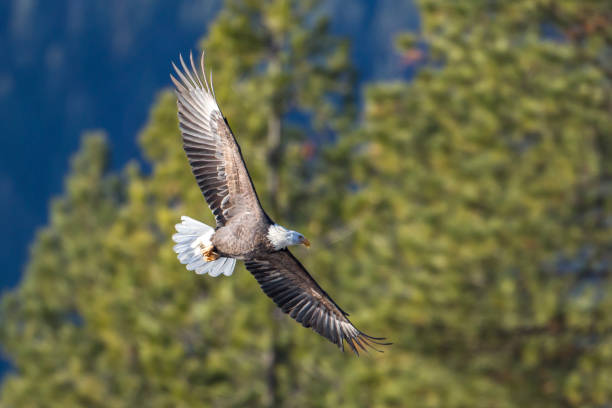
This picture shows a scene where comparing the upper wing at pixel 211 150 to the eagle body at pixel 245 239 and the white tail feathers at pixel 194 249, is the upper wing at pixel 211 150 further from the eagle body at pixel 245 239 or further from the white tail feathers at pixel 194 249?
the white tail feathers at pixel 194 249

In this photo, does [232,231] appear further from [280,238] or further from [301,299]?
[301,299]

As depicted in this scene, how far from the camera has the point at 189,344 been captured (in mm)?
15703

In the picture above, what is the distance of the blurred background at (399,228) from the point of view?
44.0ft

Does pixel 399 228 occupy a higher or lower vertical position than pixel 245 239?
higher

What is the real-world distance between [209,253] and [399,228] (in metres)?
8.40

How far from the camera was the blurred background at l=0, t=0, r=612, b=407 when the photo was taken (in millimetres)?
13406

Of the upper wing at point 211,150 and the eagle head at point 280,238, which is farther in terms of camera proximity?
the upper wing at point 211,150

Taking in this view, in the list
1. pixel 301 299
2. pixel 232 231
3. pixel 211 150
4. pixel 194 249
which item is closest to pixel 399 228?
pixel 301 299

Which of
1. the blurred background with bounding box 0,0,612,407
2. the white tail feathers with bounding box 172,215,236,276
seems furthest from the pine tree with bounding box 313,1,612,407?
the white tail feathers with bounding box 172,215,236,276

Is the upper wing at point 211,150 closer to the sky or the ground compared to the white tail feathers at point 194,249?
closer to the sky

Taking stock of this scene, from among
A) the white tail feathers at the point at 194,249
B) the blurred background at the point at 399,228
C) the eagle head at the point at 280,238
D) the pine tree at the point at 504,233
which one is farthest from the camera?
the blurred background at the point at 399,228

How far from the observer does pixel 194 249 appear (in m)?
7.54

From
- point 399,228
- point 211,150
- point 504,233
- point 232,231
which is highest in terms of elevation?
point 399,228

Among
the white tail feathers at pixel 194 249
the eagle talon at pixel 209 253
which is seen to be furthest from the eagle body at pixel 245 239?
the white tail feathers at pixel 194 249
